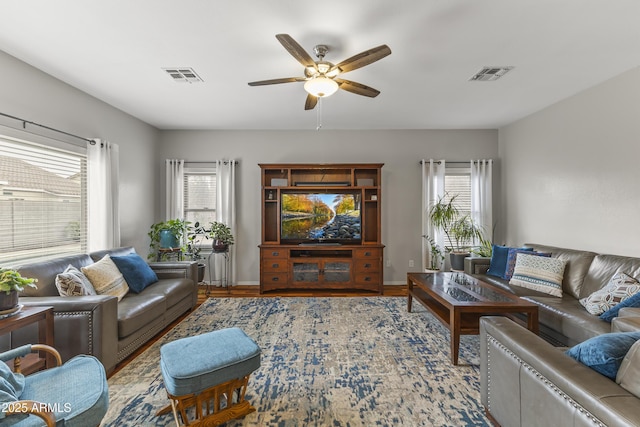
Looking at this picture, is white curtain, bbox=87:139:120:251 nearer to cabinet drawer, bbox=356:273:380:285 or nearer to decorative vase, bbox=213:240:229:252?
decorative vase, bbox=213:240:229:252

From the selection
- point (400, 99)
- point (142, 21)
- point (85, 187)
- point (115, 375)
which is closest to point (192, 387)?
point (115, 375)

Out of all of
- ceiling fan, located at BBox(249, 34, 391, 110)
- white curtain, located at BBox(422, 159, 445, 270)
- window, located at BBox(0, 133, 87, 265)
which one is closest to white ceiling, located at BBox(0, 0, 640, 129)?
ceiling fan, located at BBox(249, 34, 391, 110)

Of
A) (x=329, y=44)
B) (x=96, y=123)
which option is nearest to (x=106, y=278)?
(x=96, y=123)

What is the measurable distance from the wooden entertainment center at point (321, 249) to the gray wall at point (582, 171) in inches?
88.1

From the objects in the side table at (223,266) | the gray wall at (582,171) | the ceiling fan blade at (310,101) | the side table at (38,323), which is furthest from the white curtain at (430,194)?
the side table at (38,323)

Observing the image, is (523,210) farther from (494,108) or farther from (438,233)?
(494,108)

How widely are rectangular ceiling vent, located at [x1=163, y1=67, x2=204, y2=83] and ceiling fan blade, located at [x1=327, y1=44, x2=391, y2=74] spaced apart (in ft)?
5.27

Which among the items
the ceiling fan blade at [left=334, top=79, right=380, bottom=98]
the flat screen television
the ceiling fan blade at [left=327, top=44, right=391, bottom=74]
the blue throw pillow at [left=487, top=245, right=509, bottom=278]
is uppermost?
the ceiling fan blade at [left=334, top=79, right=380, bottom=98]

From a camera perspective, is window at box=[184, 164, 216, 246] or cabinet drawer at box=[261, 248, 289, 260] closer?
cabinet drawer at box=[261, 248, 289, 260]

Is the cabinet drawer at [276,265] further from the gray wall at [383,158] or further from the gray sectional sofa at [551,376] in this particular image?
the gray sectional sofa at [551,376]

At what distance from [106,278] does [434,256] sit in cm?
464

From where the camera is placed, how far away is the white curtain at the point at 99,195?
12.0ft

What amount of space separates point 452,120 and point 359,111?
1612 millimetres

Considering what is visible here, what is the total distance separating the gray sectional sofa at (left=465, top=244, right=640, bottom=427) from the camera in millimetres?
1054
